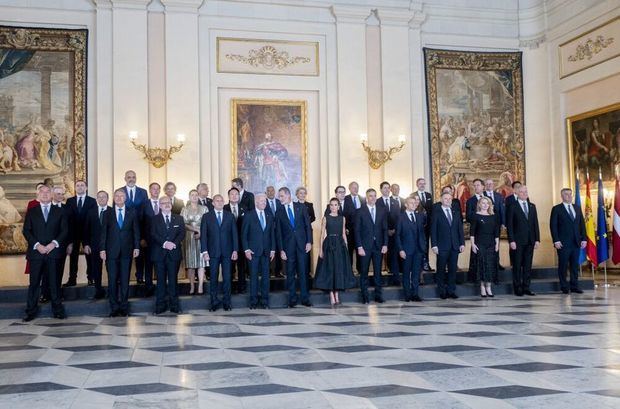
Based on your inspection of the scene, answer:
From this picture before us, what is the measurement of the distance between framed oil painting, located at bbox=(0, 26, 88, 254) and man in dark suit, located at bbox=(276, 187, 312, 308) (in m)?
4.84

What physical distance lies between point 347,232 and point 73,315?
471 centimetres

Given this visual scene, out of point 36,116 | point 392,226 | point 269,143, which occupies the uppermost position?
point 36,116

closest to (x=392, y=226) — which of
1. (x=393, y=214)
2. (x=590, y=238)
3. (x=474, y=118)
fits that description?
(x=393, y=214)

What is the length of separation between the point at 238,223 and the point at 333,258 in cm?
164

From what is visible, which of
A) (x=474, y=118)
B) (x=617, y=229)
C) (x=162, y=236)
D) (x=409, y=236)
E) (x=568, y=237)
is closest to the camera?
(x=162, y=236)

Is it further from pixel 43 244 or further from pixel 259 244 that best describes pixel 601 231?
pixel 43 244

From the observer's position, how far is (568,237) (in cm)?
1146

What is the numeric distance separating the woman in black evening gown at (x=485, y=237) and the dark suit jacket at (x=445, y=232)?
265 mm

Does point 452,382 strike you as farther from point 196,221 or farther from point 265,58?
point 265,58

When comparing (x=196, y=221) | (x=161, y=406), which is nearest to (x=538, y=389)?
(x=161, y=406)

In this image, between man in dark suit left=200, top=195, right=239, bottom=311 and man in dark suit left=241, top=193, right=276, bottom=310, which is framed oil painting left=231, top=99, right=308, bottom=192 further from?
man in dark suit left=200, top=195, right=239, bottom=311

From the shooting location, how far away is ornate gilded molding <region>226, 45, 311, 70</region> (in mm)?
14000

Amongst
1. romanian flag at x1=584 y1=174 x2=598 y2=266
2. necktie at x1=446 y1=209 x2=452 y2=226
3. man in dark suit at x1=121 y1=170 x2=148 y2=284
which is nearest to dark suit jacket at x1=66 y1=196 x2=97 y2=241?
man in dark suit at x1=121 y1=170 x2=148 y2=284

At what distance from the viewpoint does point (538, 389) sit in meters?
4.67
